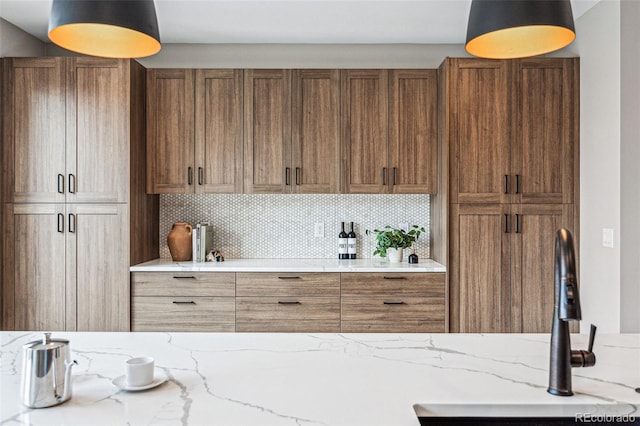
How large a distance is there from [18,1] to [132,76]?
83 cm

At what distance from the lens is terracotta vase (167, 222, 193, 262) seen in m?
3.82

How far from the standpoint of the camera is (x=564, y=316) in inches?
45.7

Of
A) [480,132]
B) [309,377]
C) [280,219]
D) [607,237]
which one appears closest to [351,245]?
[280,219]

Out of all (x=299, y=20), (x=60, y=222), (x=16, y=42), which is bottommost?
(x=60, y=222)

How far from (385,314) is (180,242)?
1697 mm

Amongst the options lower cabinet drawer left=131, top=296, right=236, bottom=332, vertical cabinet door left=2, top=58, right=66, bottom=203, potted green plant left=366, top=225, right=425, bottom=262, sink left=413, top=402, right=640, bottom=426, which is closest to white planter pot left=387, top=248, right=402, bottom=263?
potted green plant left=366, top=225, right=425, bottom=262

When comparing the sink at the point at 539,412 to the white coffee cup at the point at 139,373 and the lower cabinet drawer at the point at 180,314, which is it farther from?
the lower cabinet drawer at the point at 180,314

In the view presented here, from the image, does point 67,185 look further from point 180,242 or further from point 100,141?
point 180,242

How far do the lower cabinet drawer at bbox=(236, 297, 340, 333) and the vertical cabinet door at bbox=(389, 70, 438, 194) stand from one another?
3.56 feet

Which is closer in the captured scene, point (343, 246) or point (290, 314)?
point (290, 314)

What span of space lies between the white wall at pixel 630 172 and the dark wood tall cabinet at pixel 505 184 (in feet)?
1.65

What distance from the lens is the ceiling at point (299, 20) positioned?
3.27 metres

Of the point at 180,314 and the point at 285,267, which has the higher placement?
the point at 285,267

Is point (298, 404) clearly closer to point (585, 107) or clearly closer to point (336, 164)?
point (336, 164)
